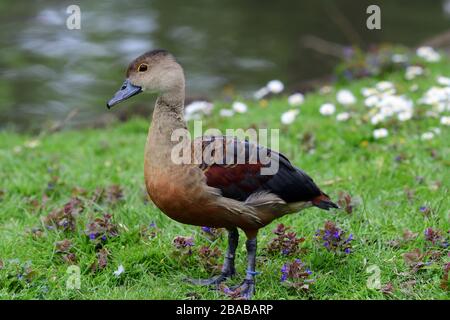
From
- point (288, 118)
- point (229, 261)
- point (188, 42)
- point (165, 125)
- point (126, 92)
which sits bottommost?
point (188, 42)

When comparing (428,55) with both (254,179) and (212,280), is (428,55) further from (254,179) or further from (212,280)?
(212,280)

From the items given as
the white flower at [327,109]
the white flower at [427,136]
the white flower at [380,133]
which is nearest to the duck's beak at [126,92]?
the white flower at [380,133]

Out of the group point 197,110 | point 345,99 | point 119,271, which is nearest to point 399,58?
point 345,99

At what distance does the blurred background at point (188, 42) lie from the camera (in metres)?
10.0

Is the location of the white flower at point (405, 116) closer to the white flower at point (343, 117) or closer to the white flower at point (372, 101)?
the white flower at point (372, 101)

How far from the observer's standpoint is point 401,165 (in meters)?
5.40

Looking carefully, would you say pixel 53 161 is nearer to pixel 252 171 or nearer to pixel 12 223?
pixel 12 223

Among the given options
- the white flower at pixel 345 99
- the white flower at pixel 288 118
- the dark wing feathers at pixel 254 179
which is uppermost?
the dark wing feathers at pixel 254 179

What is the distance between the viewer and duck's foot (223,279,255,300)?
11.9 ft

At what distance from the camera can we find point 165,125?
378 centimetres

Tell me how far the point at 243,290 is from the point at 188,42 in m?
9.16

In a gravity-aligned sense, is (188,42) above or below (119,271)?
below

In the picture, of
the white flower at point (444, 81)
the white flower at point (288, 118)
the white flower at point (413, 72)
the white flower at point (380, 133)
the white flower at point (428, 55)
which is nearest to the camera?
the white flower at point (380, 133)

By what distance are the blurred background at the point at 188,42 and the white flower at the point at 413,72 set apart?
1.20 m
